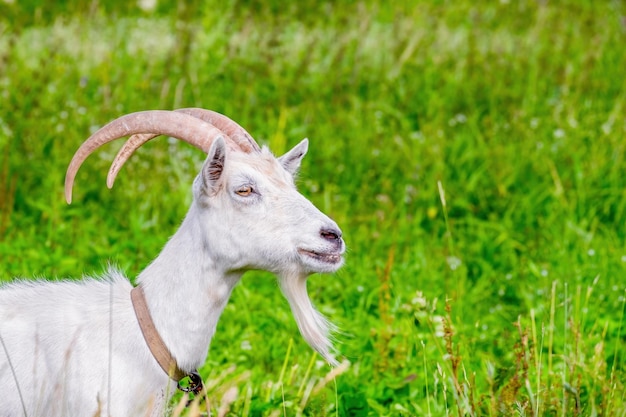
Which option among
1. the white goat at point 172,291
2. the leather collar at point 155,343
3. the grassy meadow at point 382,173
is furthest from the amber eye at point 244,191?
the grassy meadow at point 382,173

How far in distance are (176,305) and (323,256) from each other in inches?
21.9

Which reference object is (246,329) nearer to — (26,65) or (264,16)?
(26,65)

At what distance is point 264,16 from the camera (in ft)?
28.4

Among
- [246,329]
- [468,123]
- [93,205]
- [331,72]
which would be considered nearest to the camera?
[246,329]

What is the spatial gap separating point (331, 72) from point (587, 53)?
2353mm

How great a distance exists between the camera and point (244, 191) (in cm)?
347

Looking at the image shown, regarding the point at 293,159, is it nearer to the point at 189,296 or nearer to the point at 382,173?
the point at 189,296

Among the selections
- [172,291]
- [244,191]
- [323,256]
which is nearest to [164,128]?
[244,191]

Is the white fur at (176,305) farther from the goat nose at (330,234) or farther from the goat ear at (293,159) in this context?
the goat ear at (293,159)

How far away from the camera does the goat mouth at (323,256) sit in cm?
339

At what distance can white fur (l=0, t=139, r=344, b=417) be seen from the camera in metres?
3.38

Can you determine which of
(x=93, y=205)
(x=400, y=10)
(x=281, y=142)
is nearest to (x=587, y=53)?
(x=400, y=10)

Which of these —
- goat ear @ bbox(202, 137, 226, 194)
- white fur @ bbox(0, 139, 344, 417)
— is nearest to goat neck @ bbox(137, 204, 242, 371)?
white fur @ bbox(0, 139, 344, 417)

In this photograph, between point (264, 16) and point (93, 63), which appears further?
point (264, 16)
